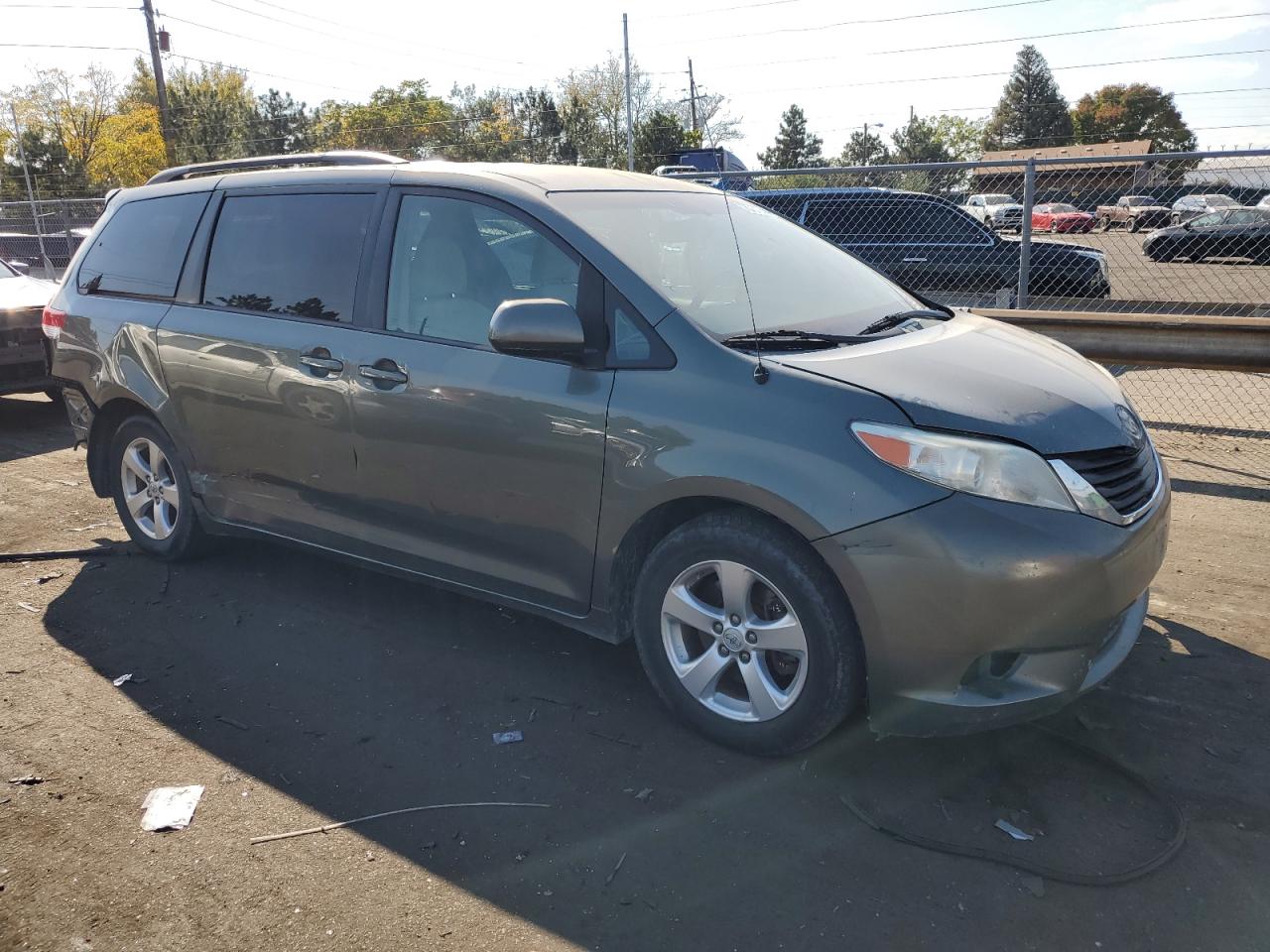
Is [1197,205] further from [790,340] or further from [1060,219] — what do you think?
[790,340]

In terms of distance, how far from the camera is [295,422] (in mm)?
4148

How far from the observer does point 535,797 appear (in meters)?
3.06

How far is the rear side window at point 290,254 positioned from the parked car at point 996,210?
691 centimetres

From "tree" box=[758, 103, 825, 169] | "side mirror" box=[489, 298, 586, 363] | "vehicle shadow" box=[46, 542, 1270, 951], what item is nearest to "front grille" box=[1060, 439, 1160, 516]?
"vehicle shadow" box=[46, 542, 1270, 951]

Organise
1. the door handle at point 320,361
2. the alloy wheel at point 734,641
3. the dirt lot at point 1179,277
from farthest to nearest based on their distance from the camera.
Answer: the dirt lot at point 1179,277 → the door handle at point 320,361 → the alloy wheel at point 734,641

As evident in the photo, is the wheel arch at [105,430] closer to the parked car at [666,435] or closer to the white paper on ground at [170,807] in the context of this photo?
the parked car at [666,435]

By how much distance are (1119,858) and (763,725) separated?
3.41 ft

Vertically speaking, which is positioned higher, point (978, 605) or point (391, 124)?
point (391, 124)

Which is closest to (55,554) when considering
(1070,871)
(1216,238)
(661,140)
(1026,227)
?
(1070,871)

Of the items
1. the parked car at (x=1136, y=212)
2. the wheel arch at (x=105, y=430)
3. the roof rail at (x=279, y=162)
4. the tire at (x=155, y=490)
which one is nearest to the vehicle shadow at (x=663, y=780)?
the tire at (x=155, y=490)

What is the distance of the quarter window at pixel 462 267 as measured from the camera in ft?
11.9

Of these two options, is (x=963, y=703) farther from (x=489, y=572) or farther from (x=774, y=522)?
(x=489, y=572)

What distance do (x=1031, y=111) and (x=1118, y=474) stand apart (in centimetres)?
10462

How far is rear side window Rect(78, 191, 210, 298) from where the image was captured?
4.74 meters
